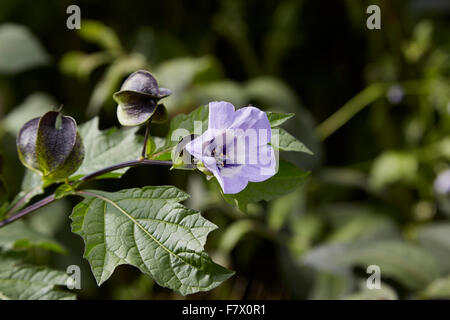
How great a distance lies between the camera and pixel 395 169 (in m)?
1.05

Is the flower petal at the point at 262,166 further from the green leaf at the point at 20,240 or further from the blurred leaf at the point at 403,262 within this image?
the blurred leaf at the point at 403,262

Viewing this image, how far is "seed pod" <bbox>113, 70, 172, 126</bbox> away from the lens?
353 millimetres

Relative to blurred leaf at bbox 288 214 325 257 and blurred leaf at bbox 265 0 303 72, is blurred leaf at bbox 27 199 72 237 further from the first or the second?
blurred leaf at bbox 265 0 303 72

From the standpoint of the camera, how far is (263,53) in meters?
1.51

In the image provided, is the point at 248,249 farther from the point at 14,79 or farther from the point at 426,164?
the point at 14,79

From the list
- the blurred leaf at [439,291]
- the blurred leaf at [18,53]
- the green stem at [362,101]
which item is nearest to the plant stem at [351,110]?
the green stem at [362,101]

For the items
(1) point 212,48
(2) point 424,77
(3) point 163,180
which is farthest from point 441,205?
(1) point 212,48

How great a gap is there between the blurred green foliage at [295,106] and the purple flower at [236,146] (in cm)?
22

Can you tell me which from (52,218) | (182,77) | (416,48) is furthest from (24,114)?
(416,48)

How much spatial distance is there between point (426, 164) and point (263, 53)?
2.07 feet

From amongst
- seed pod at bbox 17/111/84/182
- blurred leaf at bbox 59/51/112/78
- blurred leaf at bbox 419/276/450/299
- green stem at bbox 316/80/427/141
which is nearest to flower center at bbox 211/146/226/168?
seed pod at bbox 17/111/84/182

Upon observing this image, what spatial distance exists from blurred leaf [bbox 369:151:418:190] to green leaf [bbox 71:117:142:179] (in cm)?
77

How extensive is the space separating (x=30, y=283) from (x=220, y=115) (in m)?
0.25

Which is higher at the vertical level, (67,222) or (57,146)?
(67,222)
